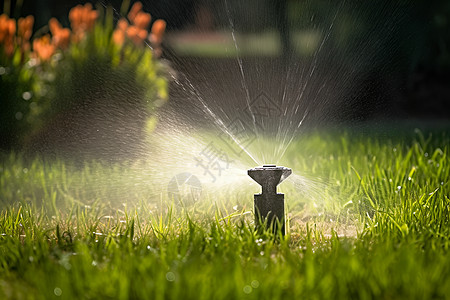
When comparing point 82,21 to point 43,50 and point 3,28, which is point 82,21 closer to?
point 43,50

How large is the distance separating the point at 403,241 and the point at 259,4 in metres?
5.99

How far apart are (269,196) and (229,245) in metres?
0.35

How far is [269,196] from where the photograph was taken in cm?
246

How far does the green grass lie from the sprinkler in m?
0.09

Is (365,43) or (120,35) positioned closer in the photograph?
(120,35)

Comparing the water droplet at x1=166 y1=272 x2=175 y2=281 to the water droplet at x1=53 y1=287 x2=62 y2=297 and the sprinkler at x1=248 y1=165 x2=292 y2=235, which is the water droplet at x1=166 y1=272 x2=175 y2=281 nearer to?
the water droplet at x1=53 y1=287 x2=62 y2=297

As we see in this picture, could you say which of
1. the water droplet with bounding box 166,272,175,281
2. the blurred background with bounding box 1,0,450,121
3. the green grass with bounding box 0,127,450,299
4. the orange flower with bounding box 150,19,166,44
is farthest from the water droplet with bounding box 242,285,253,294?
the blurred background with bounding box 1,0,450,121

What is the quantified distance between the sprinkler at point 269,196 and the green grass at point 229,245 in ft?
0.30

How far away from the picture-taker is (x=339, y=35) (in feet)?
27.1

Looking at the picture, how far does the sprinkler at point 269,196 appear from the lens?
7.95ft

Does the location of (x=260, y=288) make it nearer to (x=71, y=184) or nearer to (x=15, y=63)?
(x=71, y=184)

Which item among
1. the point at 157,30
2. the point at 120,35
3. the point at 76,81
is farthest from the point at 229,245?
the point at 157,30

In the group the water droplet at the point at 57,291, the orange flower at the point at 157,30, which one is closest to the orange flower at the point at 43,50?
the orange flower at the point at 157,30

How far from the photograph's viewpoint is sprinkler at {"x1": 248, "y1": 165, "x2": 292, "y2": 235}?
2.42 meters
